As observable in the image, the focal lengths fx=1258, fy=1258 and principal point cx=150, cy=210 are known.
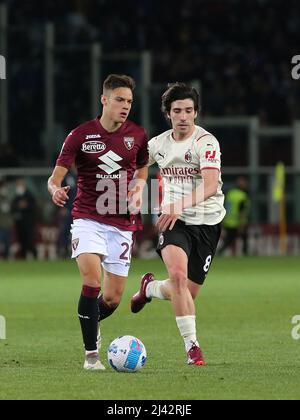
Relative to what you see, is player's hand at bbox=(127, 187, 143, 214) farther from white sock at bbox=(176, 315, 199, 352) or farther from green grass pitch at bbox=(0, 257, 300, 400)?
green grass pitch at bbox=(0, 257, 300, 400)

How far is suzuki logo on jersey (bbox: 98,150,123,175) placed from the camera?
10.2 m

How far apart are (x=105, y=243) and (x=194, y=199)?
80 centimetres

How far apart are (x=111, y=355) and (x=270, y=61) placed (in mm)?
25887

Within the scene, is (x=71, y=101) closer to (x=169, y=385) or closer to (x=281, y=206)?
(x=281, y=206)

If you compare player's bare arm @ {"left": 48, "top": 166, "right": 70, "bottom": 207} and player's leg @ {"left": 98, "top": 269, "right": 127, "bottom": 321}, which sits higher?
player's bare arm @ {"left": 48, "top": 166, "right": 70, "bottom": 207}

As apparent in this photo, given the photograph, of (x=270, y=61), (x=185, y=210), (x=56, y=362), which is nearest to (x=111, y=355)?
(x=56, y=362)

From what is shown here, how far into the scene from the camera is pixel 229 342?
12.0 meters

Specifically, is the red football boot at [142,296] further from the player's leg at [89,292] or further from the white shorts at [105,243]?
the player's leg at [89,292]

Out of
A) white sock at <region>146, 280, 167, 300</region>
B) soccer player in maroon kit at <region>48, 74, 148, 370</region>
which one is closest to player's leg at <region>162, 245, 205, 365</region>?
soccer player in maroon kit at <region>48, 74, 148, 370</region>

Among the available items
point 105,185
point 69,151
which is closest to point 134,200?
point 105,185

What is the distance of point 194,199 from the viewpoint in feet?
33.0

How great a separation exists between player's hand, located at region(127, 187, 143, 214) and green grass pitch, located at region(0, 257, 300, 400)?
127 cm

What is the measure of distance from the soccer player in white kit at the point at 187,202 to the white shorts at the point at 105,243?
0.32m

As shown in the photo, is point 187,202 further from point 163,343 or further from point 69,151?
point 163,343
